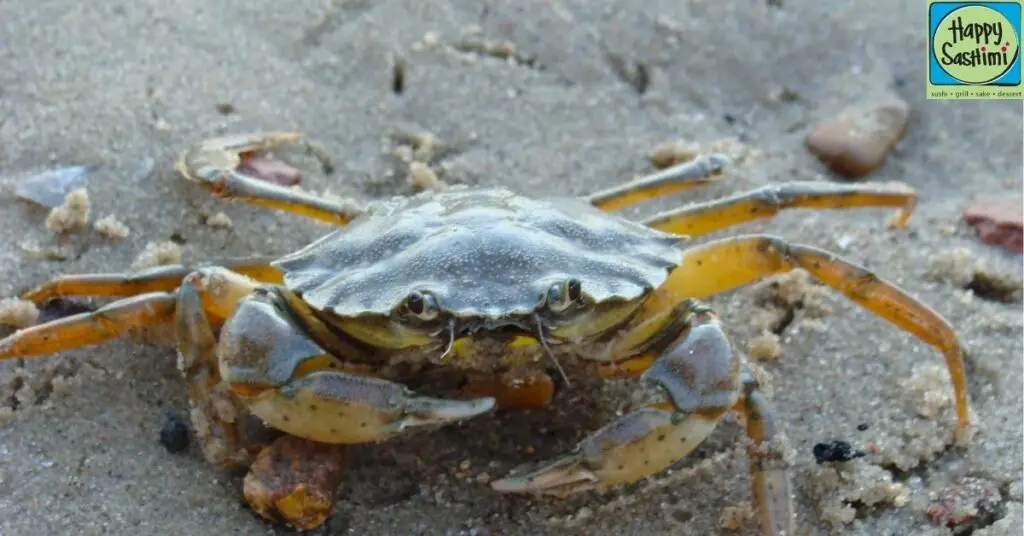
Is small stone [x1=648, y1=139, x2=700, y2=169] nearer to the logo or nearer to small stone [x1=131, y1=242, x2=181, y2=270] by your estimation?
the logo

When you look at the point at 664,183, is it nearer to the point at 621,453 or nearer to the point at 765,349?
the point at 765,349

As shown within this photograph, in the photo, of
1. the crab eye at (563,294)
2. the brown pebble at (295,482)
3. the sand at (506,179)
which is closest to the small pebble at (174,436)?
the sand at (506,179)

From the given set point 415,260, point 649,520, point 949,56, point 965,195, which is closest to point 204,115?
point 415,260

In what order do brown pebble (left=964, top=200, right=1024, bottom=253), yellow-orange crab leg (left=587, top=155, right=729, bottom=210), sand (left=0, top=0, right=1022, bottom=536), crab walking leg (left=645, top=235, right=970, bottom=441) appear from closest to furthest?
sand (left=0, top=0, right=1022, bottom=536) → crab walking leg (left=645, top=235, right=970, bottom=441) → yellow-orange crab leg (left=587, top=155, right=729, bottom=210) → brown pebble (left=964, top=200, right=1024, bottom=253)

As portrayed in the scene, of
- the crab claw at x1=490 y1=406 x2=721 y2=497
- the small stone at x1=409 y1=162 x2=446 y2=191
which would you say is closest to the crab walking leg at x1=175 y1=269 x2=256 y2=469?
the crab claw at x1=490 y1=406 x2=721 y2=497

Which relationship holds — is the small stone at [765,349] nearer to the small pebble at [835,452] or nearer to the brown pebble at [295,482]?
the small pebble at [835,452]

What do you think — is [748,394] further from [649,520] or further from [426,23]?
[426,23]

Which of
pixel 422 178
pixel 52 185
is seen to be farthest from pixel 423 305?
pixel 52 185
